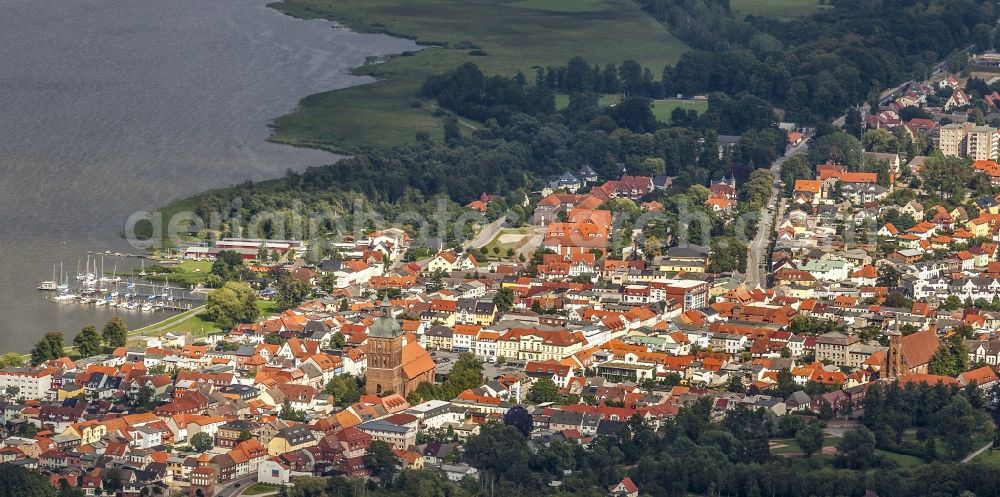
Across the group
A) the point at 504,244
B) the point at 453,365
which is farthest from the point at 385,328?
the point at 504,244

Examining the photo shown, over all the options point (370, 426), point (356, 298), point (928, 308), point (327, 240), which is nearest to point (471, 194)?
point (327, 240)

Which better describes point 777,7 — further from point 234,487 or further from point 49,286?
point 234,487

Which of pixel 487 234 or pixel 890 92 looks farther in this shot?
pixel 890 92

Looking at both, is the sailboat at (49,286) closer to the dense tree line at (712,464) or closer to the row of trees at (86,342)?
the row of trees at (86,342)

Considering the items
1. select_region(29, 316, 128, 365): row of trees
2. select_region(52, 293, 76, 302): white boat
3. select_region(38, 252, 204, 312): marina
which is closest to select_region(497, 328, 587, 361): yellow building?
select_region(29, 316, 128, 365): row of trees

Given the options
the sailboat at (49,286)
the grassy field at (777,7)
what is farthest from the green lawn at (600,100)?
the sailboat at (49,286)

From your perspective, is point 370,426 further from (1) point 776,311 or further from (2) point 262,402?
(1) point 776,311

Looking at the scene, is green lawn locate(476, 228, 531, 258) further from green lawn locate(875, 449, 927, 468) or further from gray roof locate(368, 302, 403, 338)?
green lawn locate(875, 449, 927, 468)
